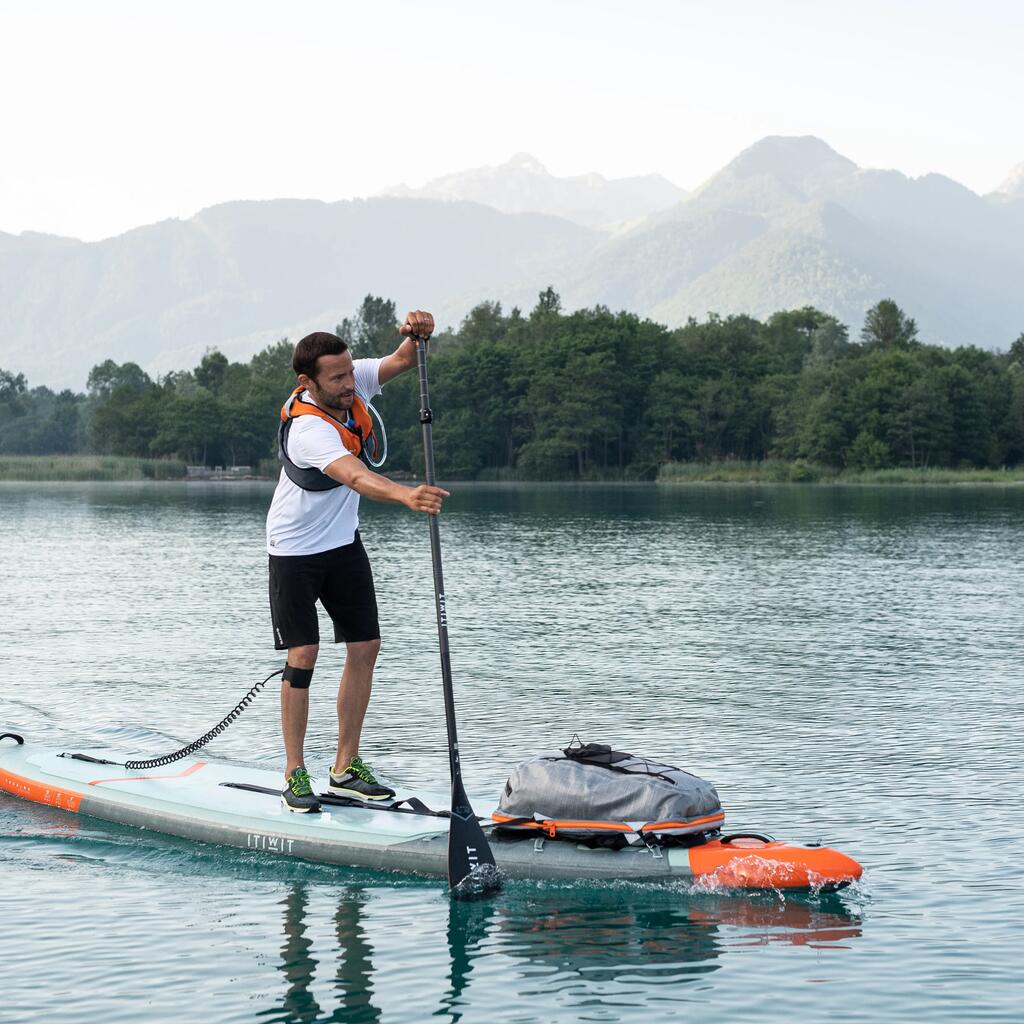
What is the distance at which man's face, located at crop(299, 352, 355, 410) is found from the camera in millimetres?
8883

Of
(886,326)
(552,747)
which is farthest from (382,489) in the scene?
(886,326)

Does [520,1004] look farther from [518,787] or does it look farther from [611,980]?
[518,787]

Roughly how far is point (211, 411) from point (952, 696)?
Answer: 14482 cm

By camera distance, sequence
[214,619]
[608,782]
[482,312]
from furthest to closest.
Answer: [482,312] < [214,619] < [608,782]

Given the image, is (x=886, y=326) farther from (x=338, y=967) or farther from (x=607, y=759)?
(x=338, y=967)

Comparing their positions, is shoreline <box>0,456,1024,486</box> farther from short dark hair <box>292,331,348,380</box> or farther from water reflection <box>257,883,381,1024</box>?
water reflection <box>257,883,381,1024</box>

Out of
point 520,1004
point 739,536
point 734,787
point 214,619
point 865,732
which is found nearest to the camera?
point 520,1004

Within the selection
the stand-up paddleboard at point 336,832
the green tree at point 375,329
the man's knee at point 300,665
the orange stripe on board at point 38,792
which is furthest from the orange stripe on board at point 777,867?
the green tree at point 375,329

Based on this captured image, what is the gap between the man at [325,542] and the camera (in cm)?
888

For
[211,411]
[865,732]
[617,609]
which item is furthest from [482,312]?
[865,732]

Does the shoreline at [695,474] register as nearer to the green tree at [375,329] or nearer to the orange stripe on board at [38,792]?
the green tree at [375,329]

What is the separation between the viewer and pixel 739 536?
4469 centimetres

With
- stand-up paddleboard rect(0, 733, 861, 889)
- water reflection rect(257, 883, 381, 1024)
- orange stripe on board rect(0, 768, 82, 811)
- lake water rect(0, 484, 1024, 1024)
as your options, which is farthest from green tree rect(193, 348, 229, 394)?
water reflection rect(257, 883, 381, 1024)

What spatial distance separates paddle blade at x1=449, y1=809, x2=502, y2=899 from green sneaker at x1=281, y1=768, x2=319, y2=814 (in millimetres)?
1243
